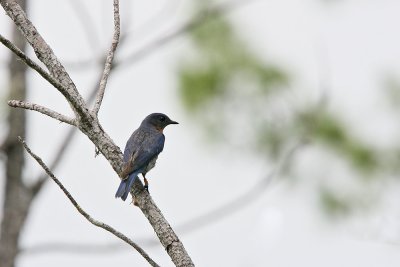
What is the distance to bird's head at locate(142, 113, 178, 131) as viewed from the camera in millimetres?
6795

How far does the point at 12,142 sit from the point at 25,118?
0.33m

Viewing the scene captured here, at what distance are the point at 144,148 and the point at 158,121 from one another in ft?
3.19

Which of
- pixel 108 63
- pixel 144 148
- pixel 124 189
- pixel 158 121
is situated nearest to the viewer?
pixel 108 63

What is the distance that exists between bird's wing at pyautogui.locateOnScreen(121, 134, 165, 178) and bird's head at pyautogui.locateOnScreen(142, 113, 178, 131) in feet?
1.44

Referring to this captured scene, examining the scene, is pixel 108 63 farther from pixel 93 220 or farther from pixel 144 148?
pixel 144 148

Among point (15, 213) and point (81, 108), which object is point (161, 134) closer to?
point (81, 108)

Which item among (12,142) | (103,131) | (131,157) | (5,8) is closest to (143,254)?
(103,131)

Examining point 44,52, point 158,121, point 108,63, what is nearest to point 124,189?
point 108,63

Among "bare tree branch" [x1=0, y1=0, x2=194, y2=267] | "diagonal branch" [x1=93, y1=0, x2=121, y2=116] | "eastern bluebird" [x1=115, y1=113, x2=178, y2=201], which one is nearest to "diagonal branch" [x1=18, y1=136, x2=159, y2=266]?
"bare tree branch" [x1=0, y1=0, x2=194, y2=267]

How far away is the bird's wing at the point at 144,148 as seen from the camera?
18.5 feet

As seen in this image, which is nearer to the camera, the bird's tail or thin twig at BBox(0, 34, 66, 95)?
thin twig at BBox(0, 34, 66, 95)

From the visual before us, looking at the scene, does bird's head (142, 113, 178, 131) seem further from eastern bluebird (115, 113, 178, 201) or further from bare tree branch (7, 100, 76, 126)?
bare tree branch (7, 100, 76, 126)

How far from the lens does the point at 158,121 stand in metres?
6.92

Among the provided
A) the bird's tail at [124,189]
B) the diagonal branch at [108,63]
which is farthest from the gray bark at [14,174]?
the diagonal branch at [108,63]
